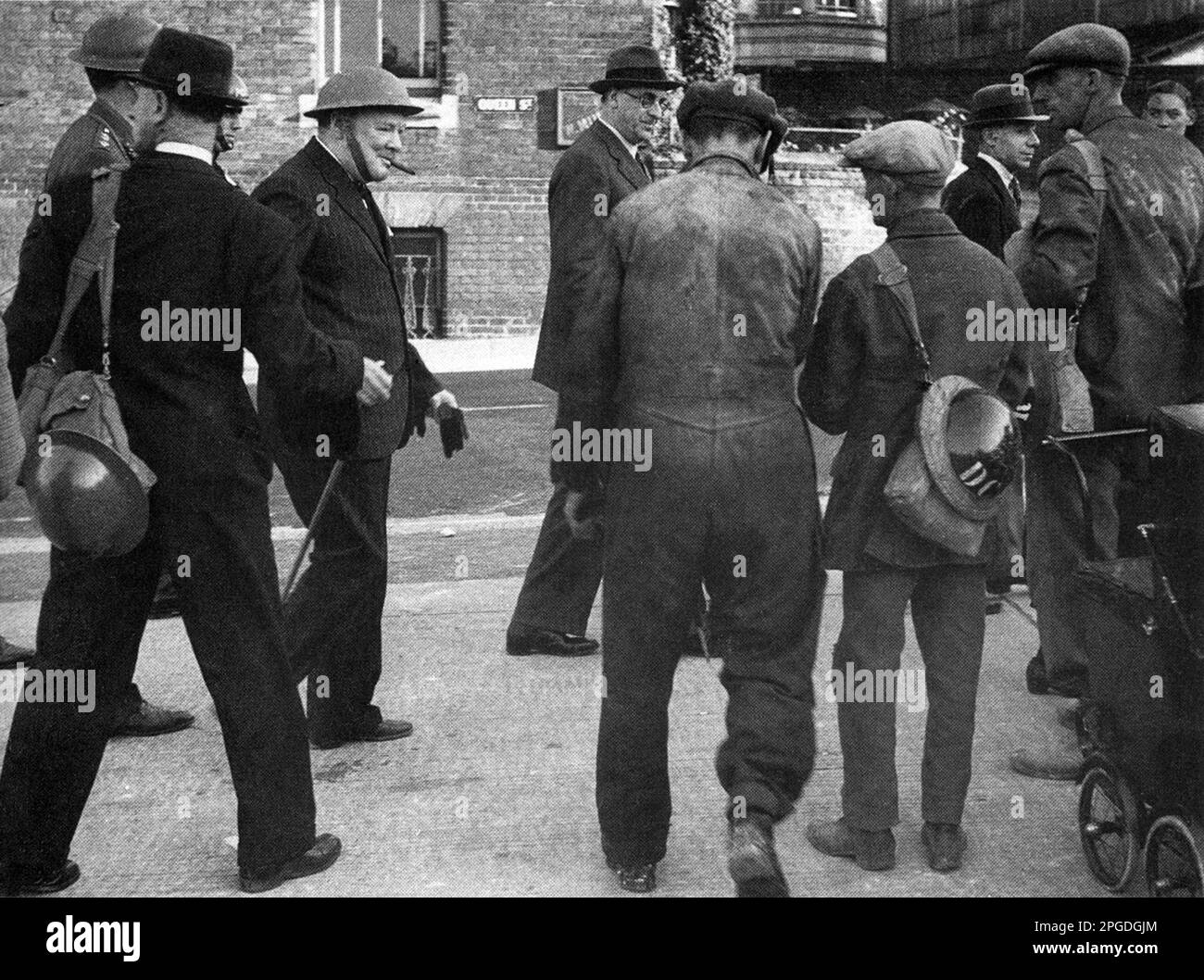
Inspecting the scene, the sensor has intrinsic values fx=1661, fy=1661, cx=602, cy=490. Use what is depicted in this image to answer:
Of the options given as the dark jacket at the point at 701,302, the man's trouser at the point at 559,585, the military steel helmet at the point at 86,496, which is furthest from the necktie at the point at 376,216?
the military steel helmet at the point at 86,496

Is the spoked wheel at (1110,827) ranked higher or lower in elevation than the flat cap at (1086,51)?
lower

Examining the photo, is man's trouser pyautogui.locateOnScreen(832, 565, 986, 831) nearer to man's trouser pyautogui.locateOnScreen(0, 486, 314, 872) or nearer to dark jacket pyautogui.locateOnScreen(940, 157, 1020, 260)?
man's trouser pyautogui.locateOnScreen(0, 486, 314, 872)

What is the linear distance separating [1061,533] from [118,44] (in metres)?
3.73

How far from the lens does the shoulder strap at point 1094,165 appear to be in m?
5.25

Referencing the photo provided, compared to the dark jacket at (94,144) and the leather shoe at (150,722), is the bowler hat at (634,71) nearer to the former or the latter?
the dark jacket at (94,144)

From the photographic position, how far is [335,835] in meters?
5.00

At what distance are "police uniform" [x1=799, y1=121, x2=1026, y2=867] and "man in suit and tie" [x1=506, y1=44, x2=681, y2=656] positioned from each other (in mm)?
1930

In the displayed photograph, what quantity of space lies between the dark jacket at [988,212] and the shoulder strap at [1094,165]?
173cm

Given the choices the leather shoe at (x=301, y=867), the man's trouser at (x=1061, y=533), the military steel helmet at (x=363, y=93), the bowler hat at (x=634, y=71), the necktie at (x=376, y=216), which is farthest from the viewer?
the bowler hat at (x=634, y=71)

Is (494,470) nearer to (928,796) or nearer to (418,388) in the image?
(418,388)

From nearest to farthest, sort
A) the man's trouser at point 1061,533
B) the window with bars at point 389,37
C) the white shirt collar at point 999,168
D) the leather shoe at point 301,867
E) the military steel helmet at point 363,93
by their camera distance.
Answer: the leather shoe at point 301,867
the military steel helmet at point 363,93
the man's trouser at point 1061,533
the white shirt collar at point 999,168
the window with bars at point 389,37

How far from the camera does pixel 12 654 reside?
671 centimetres

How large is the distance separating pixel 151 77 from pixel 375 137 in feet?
4.09

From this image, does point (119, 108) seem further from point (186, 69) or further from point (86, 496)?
point (86, 496)
